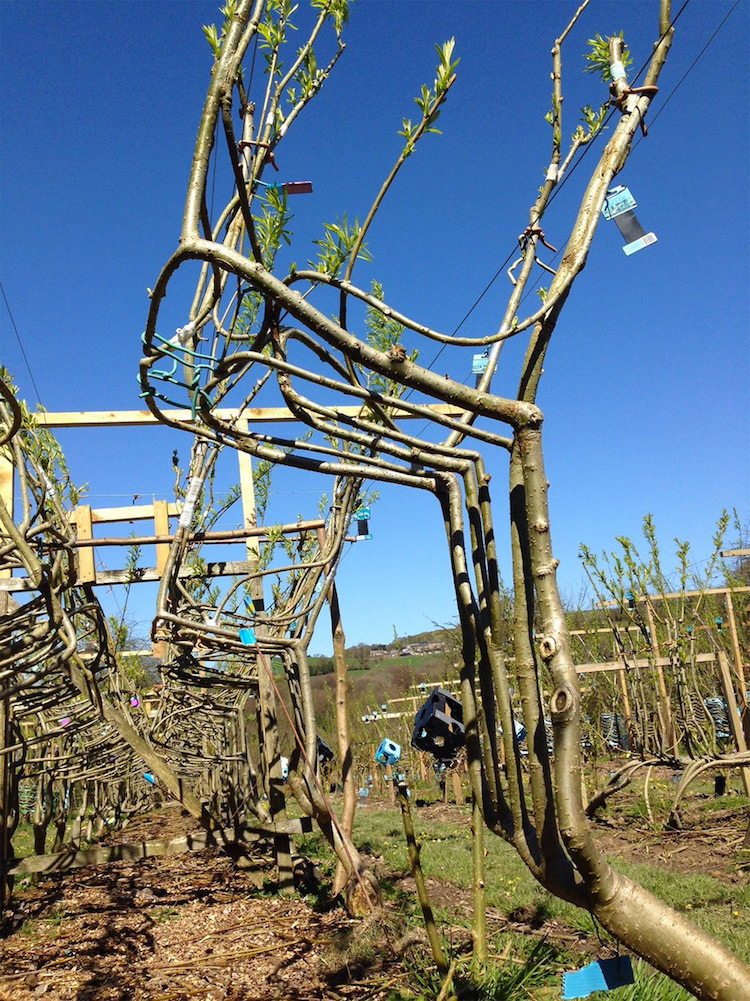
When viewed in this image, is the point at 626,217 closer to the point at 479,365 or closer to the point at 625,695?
the point at 479,365

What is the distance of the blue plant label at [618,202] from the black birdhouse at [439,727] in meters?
5.29

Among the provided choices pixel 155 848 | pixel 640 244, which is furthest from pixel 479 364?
pixel 155 848

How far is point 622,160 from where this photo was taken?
1374 millimetres

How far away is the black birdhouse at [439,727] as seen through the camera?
252 inches

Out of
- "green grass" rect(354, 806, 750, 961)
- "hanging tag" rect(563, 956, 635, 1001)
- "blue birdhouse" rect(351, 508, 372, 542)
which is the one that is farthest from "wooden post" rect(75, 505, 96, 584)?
"hanging tag" rect(563, 956, 635, 1001)

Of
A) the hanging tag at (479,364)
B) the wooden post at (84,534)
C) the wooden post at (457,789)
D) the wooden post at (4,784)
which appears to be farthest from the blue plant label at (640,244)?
the wooden post at (457,789)

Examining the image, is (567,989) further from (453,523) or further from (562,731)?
(453,523)

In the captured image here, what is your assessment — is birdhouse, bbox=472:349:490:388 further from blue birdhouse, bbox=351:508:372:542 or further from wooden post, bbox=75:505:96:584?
wooden post, bbox=75:505:96:584

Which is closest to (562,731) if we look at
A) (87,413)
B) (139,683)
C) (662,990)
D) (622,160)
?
(622,160)

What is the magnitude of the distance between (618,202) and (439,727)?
578 centimetres

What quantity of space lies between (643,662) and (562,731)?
6.83 meters

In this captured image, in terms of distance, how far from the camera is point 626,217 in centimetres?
147

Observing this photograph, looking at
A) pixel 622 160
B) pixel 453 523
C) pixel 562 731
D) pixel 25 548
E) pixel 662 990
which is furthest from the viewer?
pixel 662 990

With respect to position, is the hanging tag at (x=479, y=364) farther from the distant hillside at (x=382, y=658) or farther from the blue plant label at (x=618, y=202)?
the distant hillside at (x=382, y=658)
